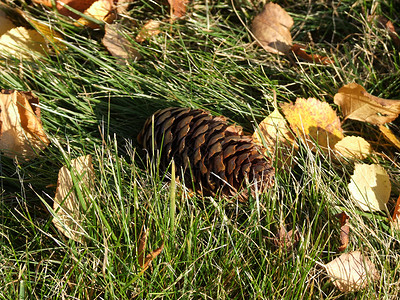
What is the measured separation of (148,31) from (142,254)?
0.95 metres

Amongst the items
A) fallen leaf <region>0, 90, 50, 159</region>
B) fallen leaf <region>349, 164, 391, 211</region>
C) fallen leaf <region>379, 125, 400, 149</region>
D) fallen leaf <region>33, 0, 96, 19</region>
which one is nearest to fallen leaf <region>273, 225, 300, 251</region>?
fallen leaf <region>349, 164, 391, 211</region>

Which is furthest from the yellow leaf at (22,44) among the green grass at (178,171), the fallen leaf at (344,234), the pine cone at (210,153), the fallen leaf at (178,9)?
the fallen leaf at (344,234)

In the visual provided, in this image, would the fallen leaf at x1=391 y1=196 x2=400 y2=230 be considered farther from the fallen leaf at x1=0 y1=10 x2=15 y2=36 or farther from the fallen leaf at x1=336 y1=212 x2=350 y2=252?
the fallen leaf at x1=0 y1=10 x2=15 y2=36

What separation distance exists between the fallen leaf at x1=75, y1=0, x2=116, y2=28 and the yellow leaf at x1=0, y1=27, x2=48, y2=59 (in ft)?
0.52

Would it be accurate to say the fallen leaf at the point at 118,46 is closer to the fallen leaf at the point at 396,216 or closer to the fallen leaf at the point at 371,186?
the fallen leaf at the point at 371,186

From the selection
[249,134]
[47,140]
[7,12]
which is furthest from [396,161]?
[7,12]

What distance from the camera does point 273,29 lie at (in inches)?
75.9

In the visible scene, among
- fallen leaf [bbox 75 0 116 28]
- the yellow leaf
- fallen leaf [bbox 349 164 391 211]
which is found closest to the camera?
fallen leaf [bbox 349 164 391 211]

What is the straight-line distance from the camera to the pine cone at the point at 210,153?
1.41m

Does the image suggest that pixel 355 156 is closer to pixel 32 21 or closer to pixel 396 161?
pixel 396 161

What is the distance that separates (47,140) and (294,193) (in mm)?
775

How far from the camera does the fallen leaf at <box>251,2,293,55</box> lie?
191cm

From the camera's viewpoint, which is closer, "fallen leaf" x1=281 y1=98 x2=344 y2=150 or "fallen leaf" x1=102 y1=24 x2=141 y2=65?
"fallen leaf" x1=281 y1=98 x2=344 y2=150

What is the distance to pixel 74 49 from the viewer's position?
1.83 m
